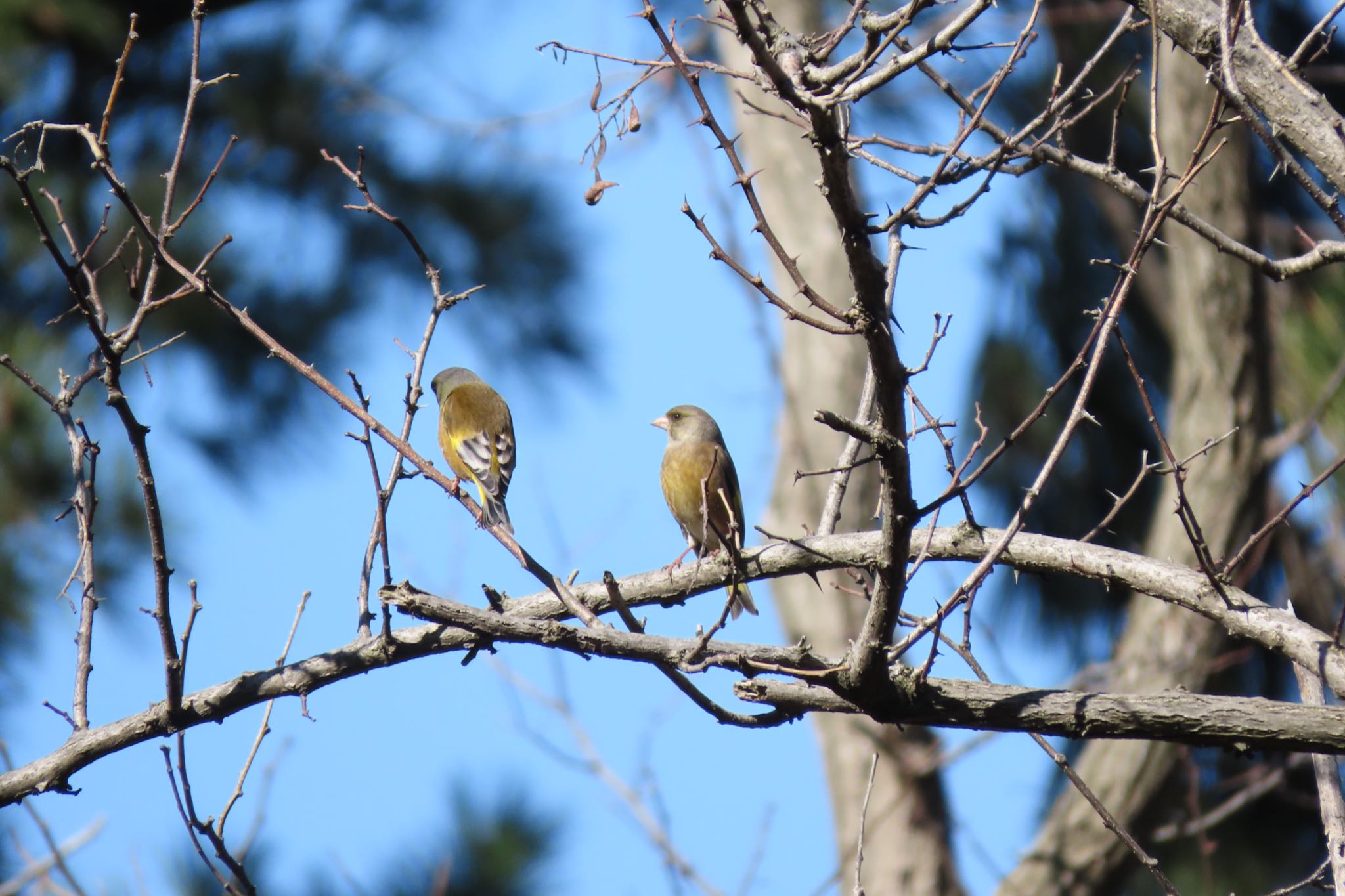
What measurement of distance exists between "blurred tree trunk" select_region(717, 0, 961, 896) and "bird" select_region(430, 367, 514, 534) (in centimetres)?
212

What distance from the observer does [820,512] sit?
26.8 ft

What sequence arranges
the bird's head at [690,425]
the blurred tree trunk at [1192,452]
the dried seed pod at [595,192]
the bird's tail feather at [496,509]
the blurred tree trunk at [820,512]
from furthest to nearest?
1. the blurred tree trunk at [820,512]
2. the blurred tree trunk at [1192,452]
3. the bird's head at [690,425]
4. the bird's tail feather at [496,509]
5. the dried seed pod at [595,192]

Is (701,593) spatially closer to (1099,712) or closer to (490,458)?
(1099,712)

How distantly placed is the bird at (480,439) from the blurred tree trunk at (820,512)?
2118mm

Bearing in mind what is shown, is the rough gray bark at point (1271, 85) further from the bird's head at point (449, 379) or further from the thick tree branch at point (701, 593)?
the bird's head at point (449, 379)

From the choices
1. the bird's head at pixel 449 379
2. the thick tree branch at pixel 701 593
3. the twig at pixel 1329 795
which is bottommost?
the twig at pixel 1329 795

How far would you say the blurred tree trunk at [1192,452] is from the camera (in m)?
6.18

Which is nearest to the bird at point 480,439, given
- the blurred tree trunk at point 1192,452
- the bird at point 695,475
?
the bird at point 695,475

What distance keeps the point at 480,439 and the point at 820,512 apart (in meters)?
3.67

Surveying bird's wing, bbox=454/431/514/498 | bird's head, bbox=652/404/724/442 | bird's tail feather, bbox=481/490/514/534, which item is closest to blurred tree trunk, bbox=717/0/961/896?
bird's head, bbox=652/404/724/442

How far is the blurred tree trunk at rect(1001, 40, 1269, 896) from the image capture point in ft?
20.3

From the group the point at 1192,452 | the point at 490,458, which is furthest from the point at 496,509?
the point at 1192,452

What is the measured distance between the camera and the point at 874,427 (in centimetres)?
200

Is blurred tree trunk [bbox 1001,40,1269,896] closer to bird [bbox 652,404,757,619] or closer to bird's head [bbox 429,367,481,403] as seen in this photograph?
bird [bbox 652,404,757,619]
